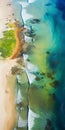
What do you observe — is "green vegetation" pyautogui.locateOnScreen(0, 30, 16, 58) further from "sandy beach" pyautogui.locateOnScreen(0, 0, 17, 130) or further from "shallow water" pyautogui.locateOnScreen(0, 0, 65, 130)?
"shallow water" pyautogui.locateOnScreen(0, 0, 65, 130)

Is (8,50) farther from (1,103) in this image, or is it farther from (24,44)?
(1,103)

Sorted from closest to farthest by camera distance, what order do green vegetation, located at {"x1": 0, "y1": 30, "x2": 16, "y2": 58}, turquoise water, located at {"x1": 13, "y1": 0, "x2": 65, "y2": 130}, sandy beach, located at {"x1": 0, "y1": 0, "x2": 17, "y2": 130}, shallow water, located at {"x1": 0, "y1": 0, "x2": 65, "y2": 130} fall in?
sandy beach, located at {"x1": 0, "y1": 0, "x2": 17, "y2": 130}, shallow water, located at {"x1": 0, "y1": 0, "x2": 65, "y2": 130}, turquoise water, located at {"x1": 13, "y1": 0, "x2": 65, "y2": 130}, green vegetation, located at {"x1": 0, "y1": 30, "x2": 16, "y2": 58}

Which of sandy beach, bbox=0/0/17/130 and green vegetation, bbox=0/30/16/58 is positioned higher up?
green vegetation, bbox=0/30/16/58

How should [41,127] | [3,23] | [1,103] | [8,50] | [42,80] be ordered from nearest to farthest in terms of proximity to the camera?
1. [41,127]
2. [1,103]
3. [42,80]
4. [8,50]
5. [3,23]

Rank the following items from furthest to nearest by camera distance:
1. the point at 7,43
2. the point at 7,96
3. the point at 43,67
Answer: the point at 7,43 → the point at 43,67 → the point at 7,96

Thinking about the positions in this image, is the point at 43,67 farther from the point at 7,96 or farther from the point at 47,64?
the point at 7,96

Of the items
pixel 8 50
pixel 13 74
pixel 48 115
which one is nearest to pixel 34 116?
pixel 48 115

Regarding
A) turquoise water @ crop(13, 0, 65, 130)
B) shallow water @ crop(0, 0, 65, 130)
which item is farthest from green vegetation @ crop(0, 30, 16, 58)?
turquoise water @ crop(13, 0, 65, 130)

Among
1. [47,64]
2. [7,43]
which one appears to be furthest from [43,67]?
[7,43]
